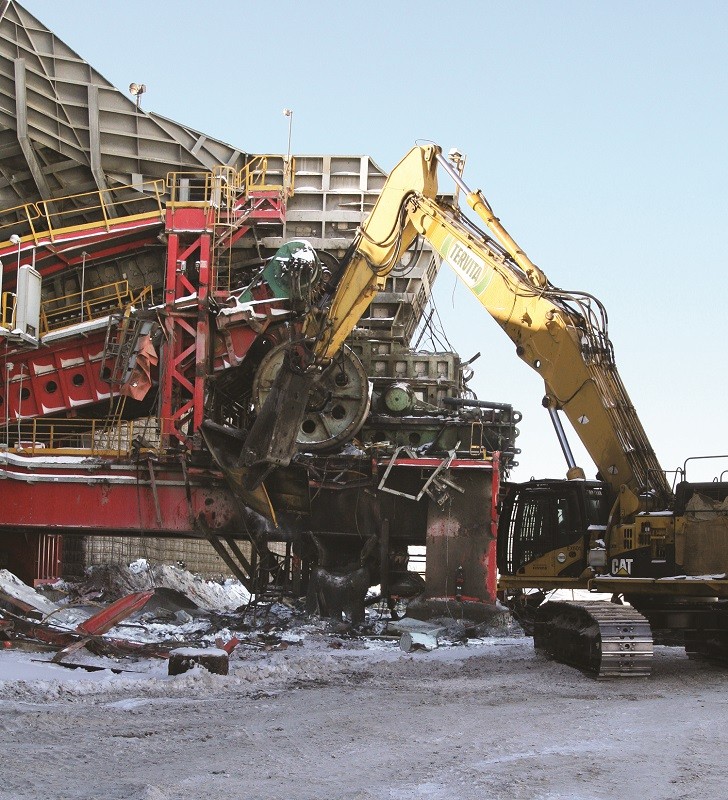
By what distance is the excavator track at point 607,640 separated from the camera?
10914mm

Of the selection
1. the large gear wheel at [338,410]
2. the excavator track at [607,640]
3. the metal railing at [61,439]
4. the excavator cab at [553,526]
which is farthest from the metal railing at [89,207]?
the excavator track at [607,640]

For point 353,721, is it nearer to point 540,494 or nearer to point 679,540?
point 679,540

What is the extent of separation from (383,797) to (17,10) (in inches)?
740

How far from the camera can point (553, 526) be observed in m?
14.8

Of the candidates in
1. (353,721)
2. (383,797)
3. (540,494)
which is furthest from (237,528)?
(383,797)

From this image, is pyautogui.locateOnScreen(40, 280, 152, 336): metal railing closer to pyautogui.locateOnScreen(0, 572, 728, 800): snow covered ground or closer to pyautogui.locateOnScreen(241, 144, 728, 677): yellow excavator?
pyautogui.locateOnScreen(241, 144, 728, 677): yellow excavator

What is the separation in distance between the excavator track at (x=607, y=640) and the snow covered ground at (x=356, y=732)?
0.58 feet

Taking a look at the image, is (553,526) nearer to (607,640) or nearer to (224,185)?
(607,640)

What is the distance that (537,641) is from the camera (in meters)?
13.2

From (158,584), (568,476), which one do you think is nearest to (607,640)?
(568,476)

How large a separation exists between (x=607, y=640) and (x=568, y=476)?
149 inches

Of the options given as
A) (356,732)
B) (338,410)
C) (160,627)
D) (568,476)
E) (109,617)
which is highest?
(338,410)

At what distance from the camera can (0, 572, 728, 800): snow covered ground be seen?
6.06 metres

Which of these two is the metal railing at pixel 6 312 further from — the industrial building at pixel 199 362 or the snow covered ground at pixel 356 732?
the snow covered ground at pixel 356 732
